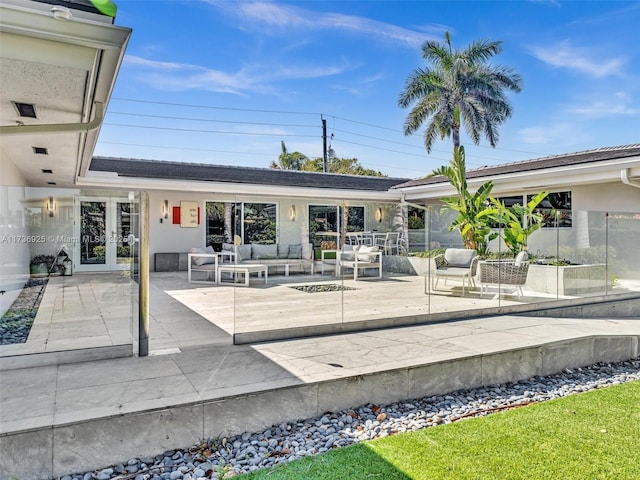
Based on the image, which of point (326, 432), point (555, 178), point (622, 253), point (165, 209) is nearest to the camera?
point (326, 432)

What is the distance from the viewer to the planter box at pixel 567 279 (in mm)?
9117

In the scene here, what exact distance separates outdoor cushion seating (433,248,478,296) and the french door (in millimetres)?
5112

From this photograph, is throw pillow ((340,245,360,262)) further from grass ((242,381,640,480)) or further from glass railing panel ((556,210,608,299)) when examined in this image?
glass railing panel ((556,210,608,299))

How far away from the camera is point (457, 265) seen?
8523 millimetres

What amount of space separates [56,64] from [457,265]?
707 cm

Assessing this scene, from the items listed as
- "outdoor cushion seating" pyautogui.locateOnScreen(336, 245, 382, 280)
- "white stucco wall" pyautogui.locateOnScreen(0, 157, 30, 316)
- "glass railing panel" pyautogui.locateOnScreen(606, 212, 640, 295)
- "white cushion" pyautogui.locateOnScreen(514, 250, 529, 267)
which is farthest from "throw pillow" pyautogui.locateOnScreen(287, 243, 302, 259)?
"glass railing panel" pyautogui.locateOnScreen(606, 212, 640, 295)

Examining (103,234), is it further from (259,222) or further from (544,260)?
(544,260)

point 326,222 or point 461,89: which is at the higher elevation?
point 461,89

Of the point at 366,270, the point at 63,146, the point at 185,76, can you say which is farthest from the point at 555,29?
the point at 185,76

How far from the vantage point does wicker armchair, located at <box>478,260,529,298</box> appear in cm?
862

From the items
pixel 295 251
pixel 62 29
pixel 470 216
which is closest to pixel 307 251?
pixel 295 251

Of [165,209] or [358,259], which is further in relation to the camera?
[165,209]

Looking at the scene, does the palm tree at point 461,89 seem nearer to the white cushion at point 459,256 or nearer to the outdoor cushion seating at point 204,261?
the white cushion at point 459,256

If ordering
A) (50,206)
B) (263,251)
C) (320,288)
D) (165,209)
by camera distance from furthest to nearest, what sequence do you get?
(165,209)
(320,288)
(263,251)
(50,206)
